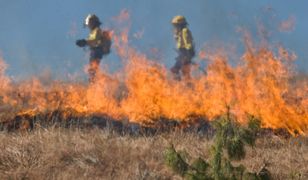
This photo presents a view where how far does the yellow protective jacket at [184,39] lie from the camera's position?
16234 mm

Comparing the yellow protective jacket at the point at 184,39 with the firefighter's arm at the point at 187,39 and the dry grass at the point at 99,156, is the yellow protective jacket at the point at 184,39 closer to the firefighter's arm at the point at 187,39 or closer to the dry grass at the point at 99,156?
the firefighter's arm at the point at 187,39

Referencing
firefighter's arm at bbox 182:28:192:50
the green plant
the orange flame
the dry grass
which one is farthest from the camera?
firefighter's arm at bbox 182:28:192:50

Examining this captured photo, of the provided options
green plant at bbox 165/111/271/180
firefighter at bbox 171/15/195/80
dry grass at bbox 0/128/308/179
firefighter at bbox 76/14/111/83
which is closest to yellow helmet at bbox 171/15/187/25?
firefighter at bbox 171/15/195/80

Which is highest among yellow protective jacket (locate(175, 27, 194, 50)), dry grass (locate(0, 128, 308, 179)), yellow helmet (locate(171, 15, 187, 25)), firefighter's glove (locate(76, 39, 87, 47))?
yellow helmet (locate(171, 15, 187, 25))

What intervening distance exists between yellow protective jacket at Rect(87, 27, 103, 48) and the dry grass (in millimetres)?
8233

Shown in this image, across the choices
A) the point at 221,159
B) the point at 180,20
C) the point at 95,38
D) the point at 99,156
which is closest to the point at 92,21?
the point at 95,38

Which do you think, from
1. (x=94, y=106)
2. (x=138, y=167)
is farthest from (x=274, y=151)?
(x=94, y=106)

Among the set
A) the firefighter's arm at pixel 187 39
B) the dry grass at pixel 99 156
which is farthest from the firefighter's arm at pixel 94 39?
the dry grass at pixel 99 156

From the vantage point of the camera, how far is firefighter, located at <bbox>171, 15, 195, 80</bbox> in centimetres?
1627

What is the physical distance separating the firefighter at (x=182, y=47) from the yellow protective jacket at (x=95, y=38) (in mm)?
2350

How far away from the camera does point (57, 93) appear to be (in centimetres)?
1282

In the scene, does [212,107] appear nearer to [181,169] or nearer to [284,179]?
[284,179]

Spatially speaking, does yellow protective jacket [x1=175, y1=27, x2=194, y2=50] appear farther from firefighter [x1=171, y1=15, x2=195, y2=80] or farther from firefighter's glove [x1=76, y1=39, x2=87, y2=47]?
firefighter's glove [x1=76, y1=39, x2=87, y2=47]

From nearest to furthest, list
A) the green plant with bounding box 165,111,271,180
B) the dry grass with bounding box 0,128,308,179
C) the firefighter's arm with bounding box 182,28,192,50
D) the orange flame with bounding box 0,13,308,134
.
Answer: the green plant with bounding box 165,111,271,180 < the dry grass with bounding box 0,128,308,179 < the orange flame with bounding box 0,13,308,134 < the firefighter's arm with bounding box 182,28,192,50
